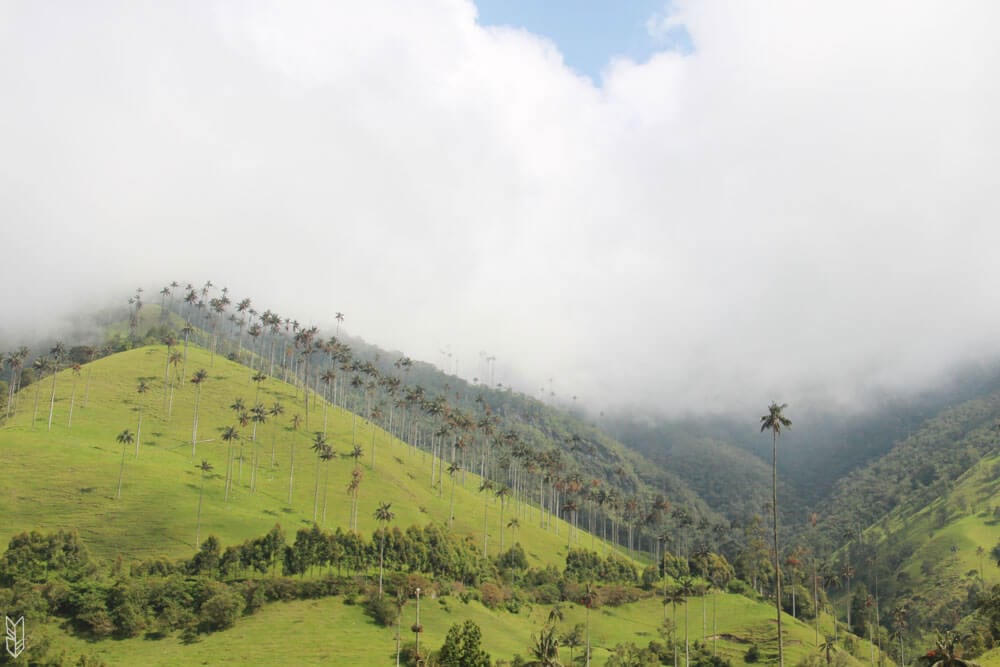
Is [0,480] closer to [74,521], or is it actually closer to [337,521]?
[74,521]

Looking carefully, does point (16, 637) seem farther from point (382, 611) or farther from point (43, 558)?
point (382, 611)

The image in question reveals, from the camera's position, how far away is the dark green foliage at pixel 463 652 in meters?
94.8

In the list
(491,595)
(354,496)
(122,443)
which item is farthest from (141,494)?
(491,595)

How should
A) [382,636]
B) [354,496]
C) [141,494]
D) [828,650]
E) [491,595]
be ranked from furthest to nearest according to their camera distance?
[354,496] < [491,595] < [141,494] < [828,650] < [382,636]

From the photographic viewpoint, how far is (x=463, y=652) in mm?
95250

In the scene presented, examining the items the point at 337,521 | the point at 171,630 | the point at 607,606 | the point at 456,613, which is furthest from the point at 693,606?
the point at 171,630

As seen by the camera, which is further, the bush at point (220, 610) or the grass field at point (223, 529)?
the bush at point (220, 610)

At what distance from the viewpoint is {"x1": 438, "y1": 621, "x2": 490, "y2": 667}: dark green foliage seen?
311 ft

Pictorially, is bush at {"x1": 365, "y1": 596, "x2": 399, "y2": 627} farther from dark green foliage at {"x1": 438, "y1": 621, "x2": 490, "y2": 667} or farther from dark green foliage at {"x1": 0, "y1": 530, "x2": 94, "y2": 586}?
dark green foliage at {"x1": 0, "y1": 530, "x2": 94, "y2": 586}

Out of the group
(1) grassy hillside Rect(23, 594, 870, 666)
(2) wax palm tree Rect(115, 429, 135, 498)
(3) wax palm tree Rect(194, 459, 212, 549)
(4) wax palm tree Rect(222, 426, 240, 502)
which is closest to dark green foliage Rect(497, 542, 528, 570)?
(1) grassy hillside Rect(23, 594, 870, 666)

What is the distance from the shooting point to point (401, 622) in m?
129

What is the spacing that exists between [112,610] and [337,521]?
2563 inches

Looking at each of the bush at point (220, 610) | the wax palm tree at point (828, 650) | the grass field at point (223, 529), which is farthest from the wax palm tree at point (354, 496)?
the wax palm tree at point (828, 650)

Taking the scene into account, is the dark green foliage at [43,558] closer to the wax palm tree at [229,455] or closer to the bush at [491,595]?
the wax palm tree at [229,455]
